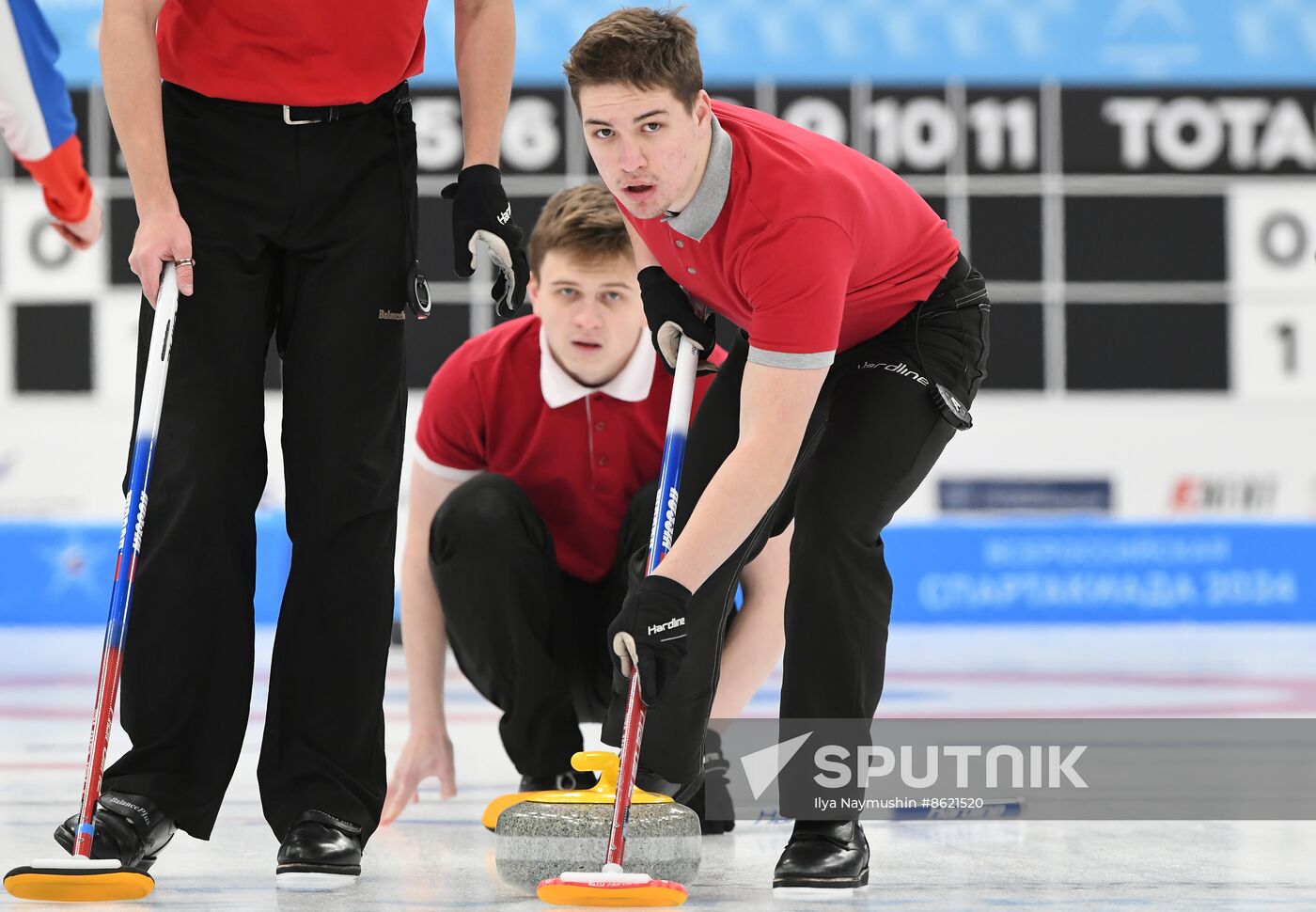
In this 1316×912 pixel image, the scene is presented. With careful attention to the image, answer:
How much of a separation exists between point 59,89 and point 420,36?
0.53 metres

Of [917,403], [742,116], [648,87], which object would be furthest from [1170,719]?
[648,87]

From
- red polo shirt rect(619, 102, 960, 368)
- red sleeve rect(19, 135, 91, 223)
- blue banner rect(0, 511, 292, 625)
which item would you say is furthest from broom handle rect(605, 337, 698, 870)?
blue banner rect(0, 511, 292, 625)

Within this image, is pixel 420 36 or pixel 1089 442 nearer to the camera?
pixel 420 36

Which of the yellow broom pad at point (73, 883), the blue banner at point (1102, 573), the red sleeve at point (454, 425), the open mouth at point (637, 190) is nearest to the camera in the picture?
the yellow broom pad at point (73, 883)

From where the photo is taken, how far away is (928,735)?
243 cm

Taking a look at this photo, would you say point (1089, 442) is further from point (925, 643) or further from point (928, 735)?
point (928, 735)

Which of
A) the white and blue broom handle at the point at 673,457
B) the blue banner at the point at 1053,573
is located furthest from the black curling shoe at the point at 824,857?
A: the blue banner at the point at 1053,573

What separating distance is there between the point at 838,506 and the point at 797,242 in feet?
1.07

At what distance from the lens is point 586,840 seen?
198cm

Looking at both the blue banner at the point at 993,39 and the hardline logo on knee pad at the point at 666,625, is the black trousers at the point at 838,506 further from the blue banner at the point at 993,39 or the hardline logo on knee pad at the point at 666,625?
the blue banner at the point at 993,39

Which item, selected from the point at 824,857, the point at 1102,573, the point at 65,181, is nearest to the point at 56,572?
the point at 1102,573

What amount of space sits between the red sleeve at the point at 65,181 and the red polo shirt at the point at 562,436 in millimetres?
835

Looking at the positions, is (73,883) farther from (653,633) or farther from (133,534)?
(653,633)

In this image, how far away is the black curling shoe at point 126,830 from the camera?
190 cm
